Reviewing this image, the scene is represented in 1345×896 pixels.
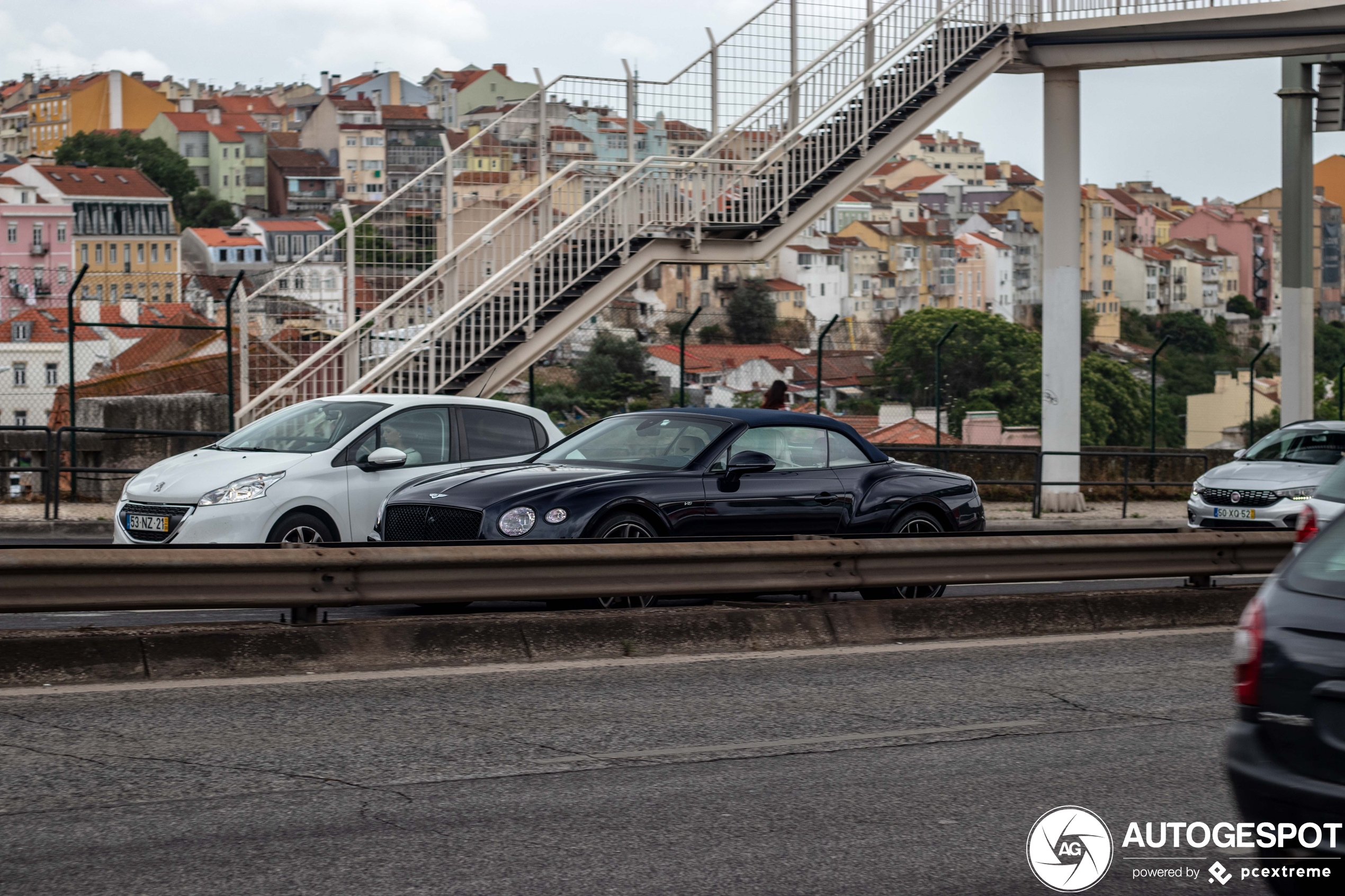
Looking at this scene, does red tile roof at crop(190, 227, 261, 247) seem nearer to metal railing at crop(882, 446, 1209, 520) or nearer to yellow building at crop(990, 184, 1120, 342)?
yellow building at crop(990, 184, 1120, 342)

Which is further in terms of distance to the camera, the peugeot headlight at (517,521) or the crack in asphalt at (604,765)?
the peugeot headlight at (517,521)

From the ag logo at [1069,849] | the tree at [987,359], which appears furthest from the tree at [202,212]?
the ag logo at [1069,849]

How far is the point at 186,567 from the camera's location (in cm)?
867

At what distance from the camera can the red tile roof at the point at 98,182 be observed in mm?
152875

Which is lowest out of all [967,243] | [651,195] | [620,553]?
[620,553]

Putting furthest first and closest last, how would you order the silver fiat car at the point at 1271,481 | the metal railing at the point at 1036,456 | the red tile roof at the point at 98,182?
the red tile roof at the point at 98,182 < the metal railing at the point at 1036,456 < the silver fiat car at the point at 1271,481

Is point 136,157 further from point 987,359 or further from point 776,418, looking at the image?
point 776,418

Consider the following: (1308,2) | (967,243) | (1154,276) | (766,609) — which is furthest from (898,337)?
(1154,276)

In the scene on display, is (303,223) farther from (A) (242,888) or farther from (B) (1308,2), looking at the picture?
(A) (242,888)

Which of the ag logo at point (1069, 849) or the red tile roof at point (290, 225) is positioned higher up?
the red tile roof at point (290, 225)

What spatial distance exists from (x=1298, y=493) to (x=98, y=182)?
154m

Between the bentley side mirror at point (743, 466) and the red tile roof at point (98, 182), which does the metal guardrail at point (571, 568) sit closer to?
the bentley side mirror at point (743, 466)

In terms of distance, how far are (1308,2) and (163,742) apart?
21.7 metres

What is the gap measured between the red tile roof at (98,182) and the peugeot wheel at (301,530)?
15053cm
